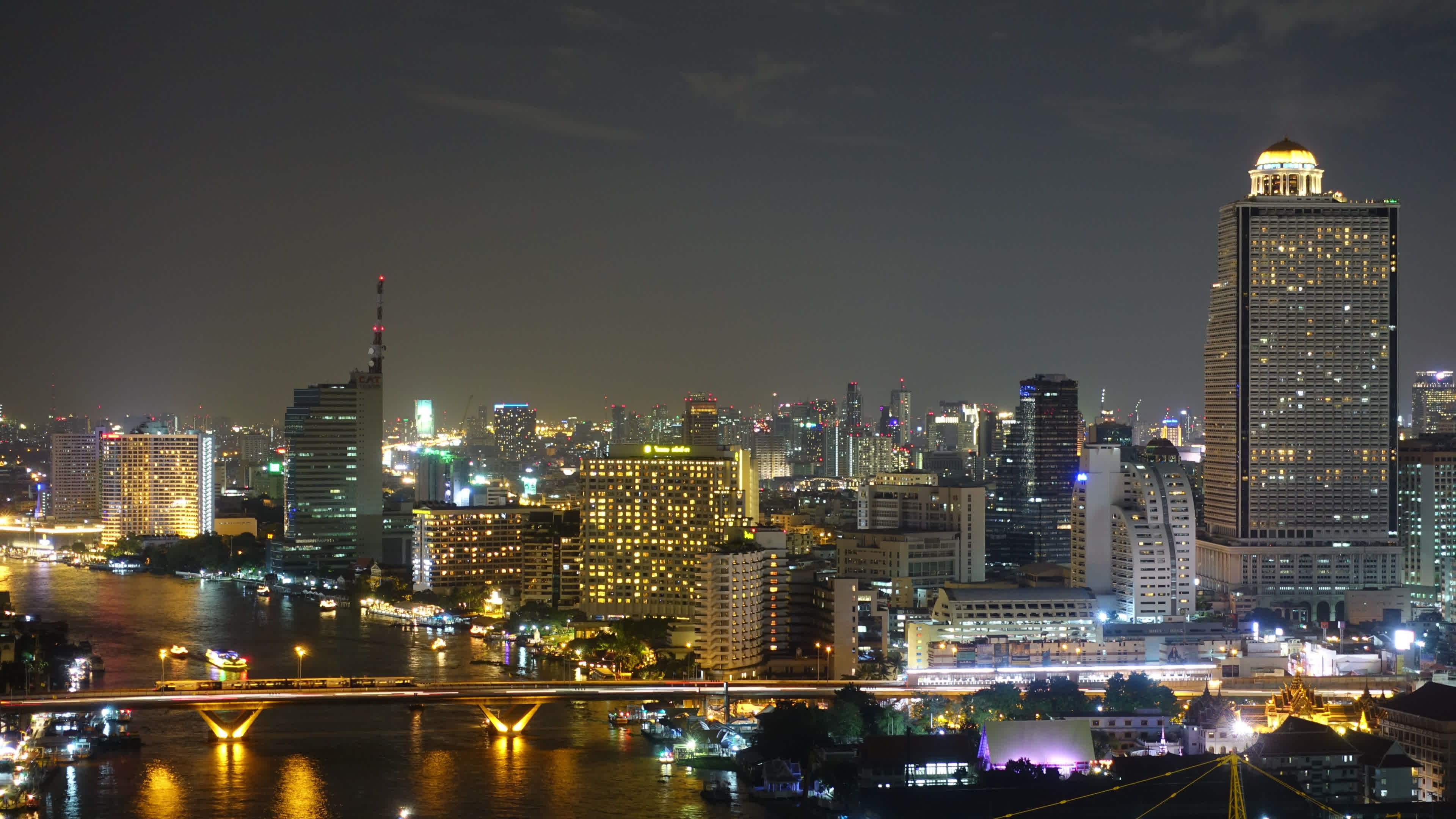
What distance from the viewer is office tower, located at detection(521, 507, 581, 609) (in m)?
24.8

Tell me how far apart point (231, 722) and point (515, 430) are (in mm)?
37346

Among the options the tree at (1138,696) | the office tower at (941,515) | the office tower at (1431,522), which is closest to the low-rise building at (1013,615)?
the tree at (1138,696)

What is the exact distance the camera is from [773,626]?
64.1ft

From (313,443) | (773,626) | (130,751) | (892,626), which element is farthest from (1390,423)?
(313,443)

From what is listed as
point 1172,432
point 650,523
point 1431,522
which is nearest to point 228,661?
point 650,523

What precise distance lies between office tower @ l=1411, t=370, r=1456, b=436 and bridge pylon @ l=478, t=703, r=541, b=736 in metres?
21.0

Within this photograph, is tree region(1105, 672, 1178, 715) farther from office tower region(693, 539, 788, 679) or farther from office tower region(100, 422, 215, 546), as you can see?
office tower region(100, 422, 215, 546)

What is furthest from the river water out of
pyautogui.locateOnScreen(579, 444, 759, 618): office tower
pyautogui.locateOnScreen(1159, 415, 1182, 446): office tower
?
pyautogui.locateOnScreen(1159, 415, 1182, 446): office tower

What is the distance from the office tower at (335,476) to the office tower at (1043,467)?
12.5m

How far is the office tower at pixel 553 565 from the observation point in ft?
81.4

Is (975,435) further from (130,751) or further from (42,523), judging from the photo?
(130,751)

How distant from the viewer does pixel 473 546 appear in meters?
28.0

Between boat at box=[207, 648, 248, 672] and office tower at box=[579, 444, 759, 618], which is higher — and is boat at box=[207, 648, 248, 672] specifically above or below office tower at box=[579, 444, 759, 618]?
below

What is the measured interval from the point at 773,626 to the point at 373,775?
6846 mm
